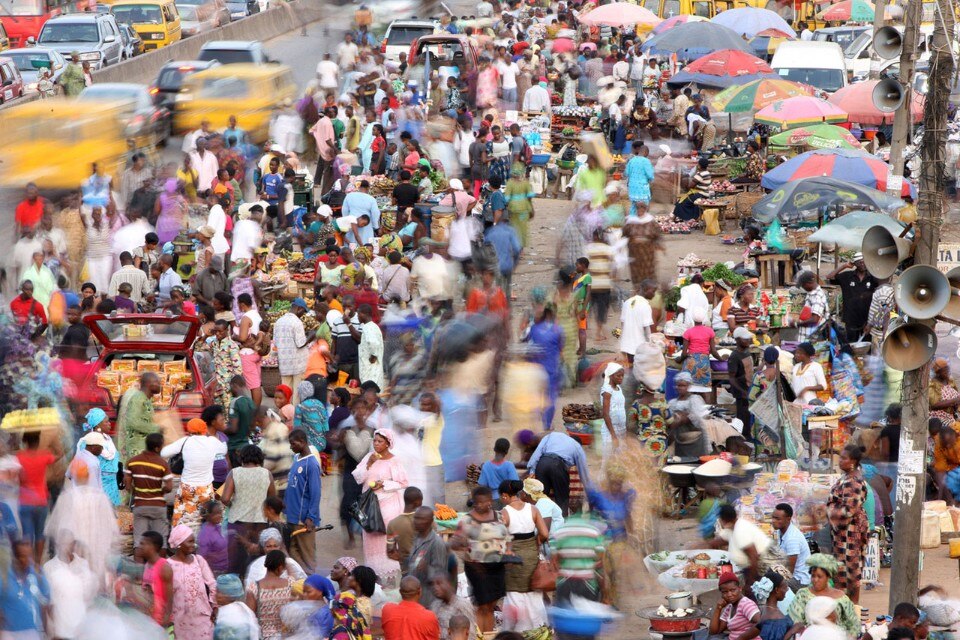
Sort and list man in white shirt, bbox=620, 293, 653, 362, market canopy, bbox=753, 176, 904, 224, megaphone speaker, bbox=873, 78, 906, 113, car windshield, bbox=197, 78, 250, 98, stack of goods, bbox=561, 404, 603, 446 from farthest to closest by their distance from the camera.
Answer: car windshield, bbox=197, 78, 250, 98 → market canopy, bbox=753, 176, 904, 224 → man in white shirt, bbox=620, 293, 653, 362 → stack of goods, bbox=561, 404, 603, 446 → megaphone speaker, bbox=873, 78, 906, 113

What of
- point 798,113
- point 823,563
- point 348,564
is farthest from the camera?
point 798,113

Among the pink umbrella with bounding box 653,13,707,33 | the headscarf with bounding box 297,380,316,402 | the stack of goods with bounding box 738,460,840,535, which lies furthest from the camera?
the pink umbrella with bounding box 653,13,707,33

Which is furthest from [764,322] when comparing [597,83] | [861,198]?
[597,83]

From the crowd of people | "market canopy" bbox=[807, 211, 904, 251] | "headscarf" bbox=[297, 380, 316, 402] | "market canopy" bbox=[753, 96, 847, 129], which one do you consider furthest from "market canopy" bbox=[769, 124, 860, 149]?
"headscarf" bbox=[297, 380, 316, 402]

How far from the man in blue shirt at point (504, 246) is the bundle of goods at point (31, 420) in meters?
7.16

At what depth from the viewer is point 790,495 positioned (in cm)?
1409

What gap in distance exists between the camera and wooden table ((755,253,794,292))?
21812 mm

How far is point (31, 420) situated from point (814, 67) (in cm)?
2456

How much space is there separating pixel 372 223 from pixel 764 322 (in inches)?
218

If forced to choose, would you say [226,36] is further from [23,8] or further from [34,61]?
[34,61]

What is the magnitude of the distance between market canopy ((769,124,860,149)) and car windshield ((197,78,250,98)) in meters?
8.89

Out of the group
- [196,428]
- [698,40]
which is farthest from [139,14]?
[196,428]

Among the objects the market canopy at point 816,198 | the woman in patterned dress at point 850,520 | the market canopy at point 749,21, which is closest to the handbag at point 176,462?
the woman in patterned dress at point 850,520

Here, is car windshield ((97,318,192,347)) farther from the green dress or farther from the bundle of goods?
the green dress
